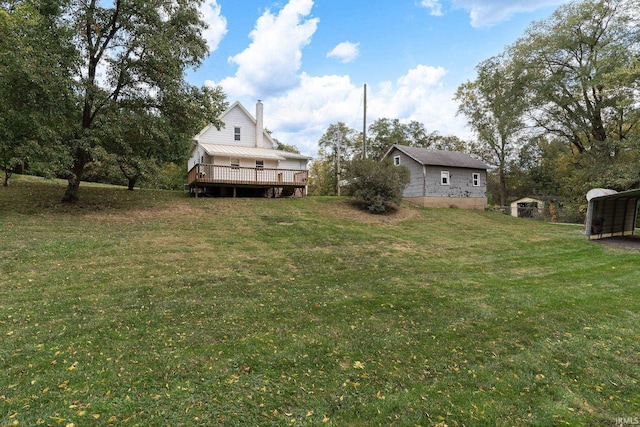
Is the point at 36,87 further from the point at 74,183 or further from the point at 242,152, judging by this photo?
the point at 242,152

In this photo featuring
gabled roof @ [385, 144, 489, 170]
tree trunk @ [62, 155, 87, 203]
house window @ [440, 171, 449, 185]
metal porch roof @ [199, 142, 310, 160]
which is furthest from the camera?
house window @ [440, 171, 449, 185]

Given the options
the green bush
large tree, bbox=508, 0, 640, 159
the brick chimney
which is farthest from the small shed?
the brick chimney

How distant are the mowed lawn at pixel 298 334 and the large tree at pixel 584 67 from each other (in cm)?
1599

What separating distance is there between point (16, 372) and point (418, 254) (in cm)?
1005

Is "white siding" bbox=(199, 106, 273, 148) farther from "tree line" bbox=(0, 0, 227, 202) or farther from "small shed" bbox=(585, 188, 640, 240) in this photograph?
"small shed" bbox=(585, 188, 640, 240)

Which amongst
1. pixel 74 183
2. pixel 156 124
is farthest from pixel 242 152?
pixel 74 183

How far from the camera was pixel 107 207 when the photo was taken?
45.7 ft

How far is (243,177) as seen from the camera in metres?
19.3

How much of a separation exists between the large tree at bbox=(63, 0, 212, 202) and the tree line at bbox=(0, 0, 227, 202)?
4cm

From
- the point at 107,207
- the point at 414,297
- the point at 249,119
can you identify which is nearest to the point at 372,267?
the point at 414,297

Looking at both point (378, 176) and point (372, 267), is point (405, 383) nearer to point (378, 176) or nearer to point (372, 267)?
point (372, 267)

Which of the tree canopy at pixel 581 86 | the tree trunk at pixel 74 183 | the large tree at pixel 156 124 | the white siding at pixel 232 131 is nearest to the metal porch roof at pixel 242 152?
the white siding at pixel 232 131

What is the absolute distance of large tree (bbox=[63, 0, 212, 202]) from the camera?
41.9ft

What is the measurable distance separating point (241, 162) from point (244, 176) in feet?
9.79
